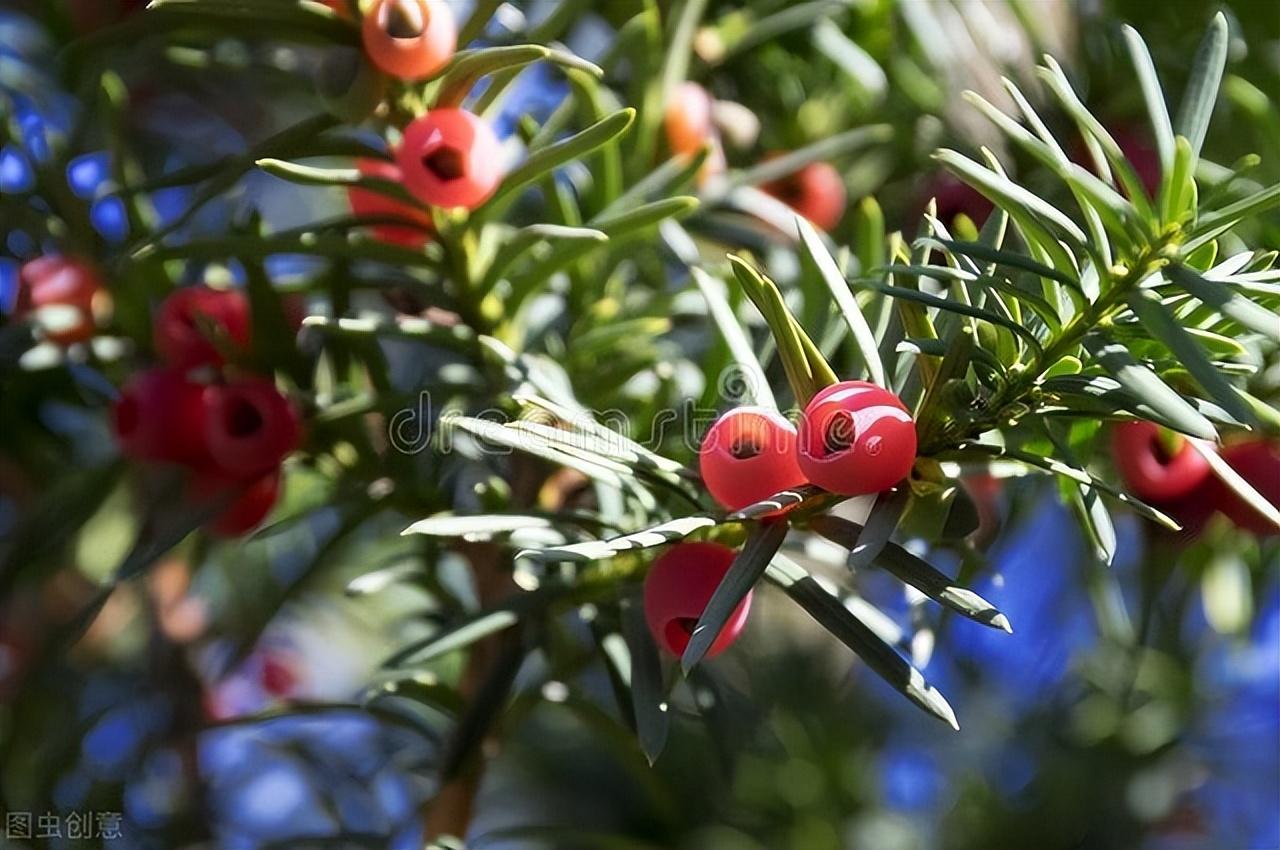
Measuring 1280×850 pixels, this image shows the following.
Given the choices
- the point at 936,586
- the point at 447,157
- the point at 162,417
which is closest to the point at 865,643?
the point at 936,586

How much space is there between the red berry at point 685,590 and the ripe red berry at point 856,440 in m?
0.06

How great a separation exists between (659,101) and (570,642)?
28cm

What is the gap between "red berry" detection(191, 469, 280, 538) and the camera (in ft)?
2.00

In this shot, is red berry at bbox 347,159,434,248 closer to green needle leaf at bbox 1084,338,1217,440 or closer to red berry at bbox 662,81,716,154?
red berry at bbox 662,81,716,154

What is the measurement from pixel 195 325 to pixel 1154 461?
0.42m

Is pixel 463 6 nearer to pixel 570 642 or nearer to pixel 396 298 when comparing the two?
pixel 396 298

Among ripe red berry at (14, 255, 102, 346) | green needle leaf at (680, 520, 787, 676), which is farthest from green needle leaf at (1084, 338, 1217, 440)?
ripe red berry at (14, 255, 102, 346)

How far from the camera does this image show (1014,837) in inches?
36.1

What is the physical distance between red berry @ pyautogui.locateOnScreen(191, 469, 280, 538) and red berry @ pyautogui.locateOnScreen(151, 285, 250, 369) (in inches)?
2.2

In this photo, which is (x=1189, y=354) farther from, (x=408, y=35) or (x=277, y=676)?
(x=277, y=676)

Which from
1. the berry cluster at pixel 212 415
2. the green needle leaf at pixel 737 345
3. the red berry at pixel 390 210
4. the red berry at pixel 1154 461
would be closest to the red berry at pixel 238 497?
the berry cluster at pixel 212 415

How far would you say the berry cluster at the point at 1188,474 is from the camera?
1.78ft

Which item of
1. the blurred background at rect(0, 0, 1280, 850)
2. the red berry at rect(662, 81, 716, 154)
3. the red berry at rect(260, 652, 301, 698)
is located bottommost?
the red berry at rect(260, 652, 301, 698)

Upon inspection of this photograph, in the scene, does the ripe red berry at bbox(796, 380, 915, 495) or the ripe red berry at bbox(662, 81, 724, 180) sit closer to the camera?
the ripe red berry at bbox(796, 380, 915, 495)
